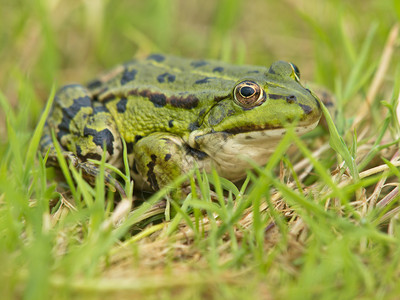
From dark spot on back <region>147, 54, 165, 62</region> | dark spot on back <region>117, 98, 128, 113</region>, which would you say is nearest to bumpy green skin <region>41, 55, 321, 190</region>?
dark spot on back <region>117, 98, 128, 113</region>

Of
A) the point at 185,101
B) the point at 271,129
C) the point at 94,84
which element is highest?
the point at 94,84

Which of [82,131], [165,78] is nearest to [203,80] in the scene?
[165,78]

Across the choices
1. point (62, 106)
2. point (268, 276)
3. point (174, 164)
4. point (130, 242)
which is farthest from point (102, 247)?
point (62, 106)

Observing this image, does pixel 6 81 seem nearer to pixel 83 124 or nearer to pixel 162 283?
pixel 83 124

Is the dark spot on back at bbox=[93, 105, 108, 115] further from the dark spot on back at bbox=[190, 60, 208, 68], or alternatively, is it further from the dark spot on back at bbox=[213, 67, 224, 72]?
the dark spot on back at bbox=[213, 67, 224, 72]

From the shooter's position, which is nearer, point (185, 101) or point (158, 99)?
point (185, 101)

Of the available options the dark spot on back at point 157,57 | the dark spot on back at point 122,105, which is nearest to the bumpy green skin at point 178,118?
the dark spot on back at point 122,105

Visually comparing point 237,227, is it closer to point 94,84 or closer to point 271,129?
point 271,129
